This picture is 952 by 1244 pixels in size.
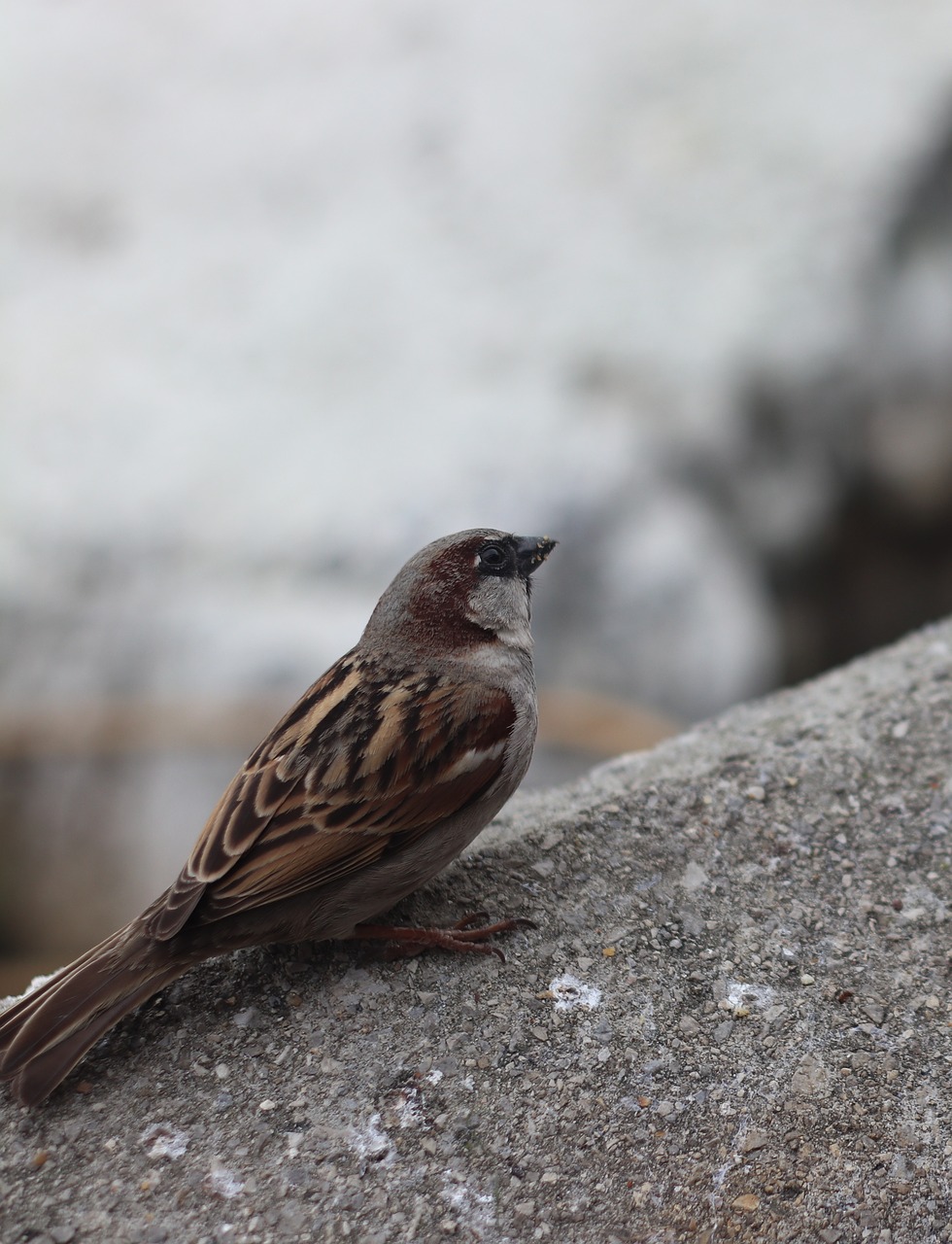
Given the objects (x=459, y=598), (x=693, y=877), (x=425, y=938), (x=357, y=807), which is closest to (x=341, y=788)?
(x=357, y=807)

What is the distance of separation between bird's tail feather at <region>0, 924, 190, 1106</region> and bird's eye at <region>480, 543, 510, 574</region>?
3.40 ft

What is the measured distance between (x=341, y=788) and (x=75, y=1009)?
1.96ft

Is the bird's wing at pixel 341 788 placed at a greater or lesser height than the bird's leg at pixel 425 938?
greater

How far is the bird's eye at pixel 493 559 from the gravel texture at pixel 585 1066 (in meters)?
0.62

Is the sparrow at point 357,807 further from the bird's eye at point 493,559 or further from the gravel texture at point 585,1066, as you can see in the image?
the gravel texture at point 585,1066

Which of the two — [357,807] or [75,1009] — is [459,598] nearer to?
[357,807]

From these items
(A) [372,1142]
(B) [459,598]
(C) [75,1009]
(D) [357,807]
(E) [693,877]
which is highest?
(B) [459,598]

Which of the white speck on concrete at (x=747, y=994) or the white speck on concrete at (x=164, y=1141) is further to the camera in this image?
the white speck on concrete at (x=747, y=994)

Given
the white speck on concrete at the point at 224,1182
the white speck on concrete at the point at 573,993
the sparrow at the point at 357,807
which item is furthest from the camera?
the white speck on concrete at the point at 573,993

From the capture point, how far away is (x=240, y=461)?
620 cm

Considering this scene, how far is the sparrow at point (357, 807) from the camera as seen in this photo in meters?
2.19

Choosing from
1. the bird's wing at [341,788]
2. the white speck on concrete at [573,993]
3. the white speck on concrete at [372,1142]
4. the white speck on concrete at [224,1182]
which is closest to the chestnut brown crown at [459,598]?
the bird's wing at [341,788]

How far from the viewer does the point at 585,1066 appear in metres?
2.28

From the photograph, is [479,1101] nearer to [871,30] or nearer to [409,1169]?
[409,1169]
